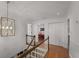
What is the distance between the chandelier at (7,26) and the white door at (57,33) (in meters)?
3.01

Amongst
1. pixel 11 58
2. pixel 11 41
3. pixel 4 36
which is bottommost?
pixel 11 58

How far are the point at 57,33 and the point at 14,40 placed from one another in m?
3.01

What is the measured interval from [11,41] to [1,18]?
118cm

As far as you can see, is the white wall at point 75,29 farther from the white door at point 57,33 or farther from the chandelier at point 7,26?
the white door at point 57,33

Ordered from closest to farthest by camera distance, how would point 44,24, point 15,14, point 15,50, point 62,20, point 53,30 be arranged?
1. point 15,14
2. point 15,50
3. point 62,20
4. point 53,30
5. point 44,24

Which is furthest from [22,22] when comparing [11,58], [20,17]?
[11,58]

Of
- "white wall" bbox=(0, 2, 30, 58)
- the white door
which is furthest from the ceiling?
the white door

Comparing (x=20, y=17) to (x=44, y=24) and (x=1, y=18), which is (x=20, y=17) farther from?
(x=44, y=24)

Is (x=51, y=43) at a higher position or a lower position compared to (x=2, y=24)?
lower

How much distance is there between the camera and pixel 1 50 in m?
3.82

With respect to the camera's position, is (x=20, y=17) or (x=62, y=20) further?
(x=62, y=20)

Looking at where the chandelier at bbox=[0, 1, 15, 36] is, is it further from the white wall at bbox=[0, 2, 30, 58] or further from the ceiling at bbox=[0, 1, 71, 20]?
the ceiling at bbox=[0, 1, 71, 20]

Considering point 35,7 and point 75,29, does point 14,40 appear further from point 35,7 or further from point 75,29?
point 75,29

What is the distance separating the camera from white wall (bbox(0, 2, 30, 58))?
3844 millimetres
